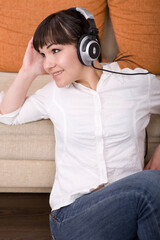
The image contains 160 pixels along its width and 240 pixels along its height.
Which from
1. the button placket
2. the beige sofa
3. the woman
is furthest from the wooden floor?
the button placket

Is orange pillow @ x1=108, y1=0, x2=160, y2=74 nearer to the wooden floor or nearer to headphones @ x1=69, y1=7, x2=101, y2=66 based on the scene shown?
headphones @ x1=69, y1=7, x2=101, y2=66

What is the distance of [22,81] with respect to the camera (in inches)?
47.4

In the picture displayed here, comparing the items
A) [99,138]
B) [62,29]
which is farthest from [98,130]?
[62,29]

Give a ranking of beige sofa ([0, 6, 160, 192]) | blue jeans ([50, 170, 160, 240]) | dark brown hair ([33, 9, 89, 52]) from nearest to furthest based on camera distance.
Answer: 1. blue jeans ([50, 170, 160, 240])
2. dark brown hair ([33, 9, 89, 52])
3. beige sofa ([0, 6, 160, 192])

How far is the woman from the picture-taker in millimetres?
987

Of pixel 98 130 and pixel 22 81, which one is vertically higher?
pixel 22 81

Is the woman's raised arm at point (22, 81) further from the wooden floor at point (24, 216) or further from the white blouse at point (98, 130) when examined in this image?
the wooden floor at point (24, 216)

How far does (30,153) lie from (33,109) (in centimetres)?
27

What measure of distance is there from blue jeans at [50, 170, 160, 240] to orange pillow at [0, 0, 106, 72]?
3.72 feet

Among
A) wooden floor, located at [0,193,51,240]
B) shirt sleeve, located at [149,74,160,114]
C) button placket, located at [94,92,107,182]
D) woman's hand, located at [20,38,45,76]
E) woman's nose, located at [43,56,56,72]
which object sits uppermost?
woman's nose, located at [43,56,56,72]

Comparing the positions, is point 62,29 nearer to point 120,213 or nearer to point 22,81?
point 22,81

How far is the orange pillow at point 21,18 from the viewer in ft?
5.92

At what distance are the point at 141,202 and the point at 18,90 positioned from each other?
2.04 feet

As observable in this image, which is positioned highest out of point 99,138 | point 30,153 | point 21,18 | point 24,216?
point 21,18
